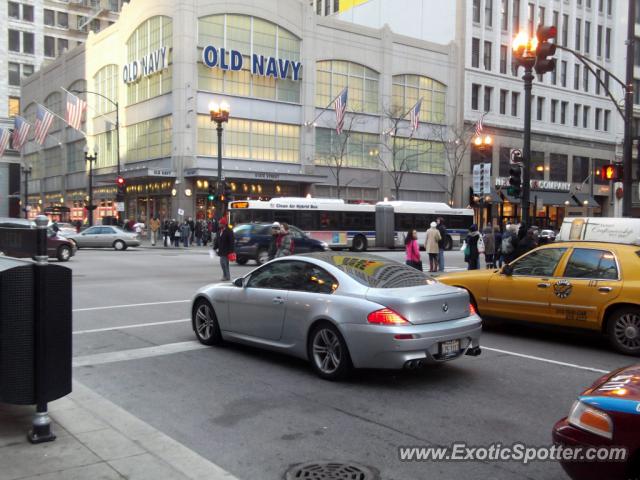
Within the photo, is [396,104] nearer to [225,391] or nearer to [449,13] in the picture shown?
[449,13]

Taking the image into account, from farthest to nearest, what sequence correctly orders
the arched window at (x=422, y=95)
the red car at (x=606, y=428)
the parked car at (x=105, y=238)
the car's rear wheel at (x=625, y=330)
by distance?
the arched window at (x=422, y=95) → the parked car at (x=105, y=238) → the car's rear wheel at (x=625, y=330) → the red car at (x=606, y=428)

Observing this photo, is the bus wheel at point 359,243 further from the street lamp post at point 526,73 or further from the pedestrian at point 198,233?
the street lamp post at point 526,73

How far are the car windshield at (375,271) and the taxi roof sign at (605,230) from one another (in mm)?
6215

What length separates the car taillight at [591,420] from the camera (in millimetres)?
3431

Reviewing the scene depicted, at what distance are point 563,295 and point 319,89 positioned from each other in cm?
4069

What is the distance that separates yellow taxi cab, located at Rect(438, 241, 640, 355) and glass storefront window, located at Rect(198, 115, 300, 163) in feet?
115

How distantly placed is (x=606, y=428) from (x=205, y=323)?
6403 millimetres

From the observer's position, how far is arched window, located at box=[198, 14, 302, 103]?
139 ft

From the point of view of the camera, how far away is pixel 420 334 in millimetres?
6496

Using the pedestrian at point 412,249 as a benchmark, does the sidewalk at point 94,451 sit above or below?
below

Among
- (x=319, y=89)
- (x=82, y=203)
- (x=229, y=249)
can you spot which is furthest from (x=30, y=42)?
(x=229, y=249)

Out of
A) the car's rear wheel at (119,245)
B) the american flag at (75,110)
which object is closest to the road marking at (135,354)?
the car's rear wheel at (119,245)

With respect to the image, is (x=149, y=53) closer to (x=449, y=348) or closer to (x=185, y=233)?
(x=185, y=233)

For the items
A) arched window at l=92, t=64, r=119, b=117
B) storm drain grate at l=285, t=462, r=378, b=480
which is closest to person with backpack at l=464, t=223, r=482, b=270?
storm drain grate at l=285, t=462, r=378, b=480
